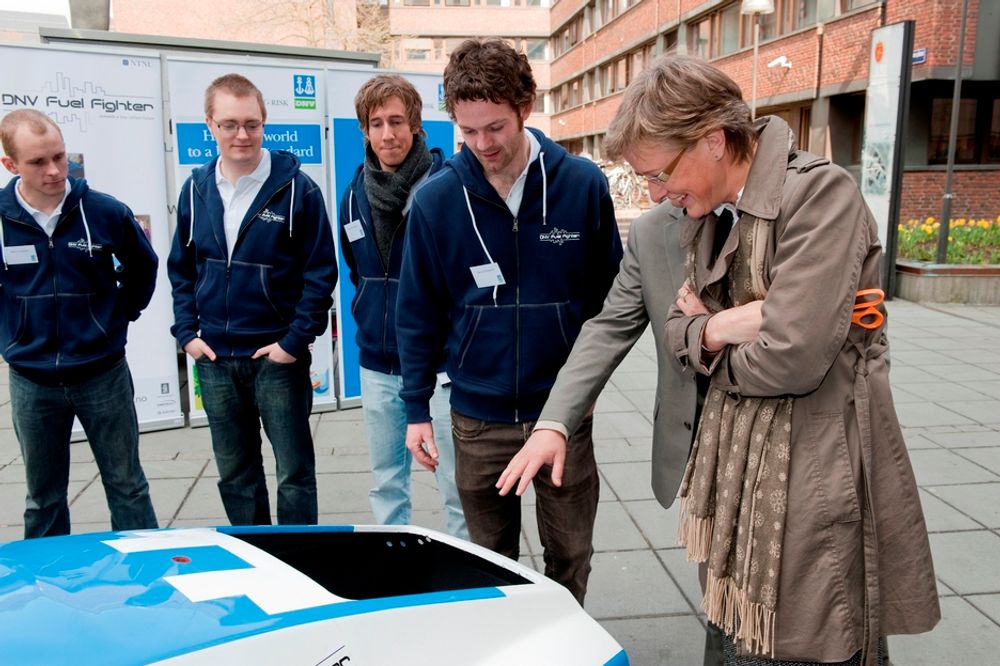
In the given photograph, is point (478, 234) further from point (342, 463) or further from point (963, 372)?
point (963, 372)

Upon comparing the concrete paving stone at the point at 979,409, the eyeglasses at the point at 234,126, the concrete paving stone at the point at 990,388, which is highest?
the eyeglasses at the point at 234,126

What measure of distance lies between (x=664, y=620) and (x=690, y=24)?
2988 centimetres

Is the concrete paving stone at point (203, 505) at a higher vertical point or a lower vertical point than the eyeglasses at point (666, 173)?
lower

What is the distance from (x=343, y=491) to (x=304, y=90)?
295 cm

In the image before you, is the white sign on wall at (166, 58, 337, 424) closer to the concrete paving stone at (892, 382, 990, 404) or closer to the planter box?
the concrete paving stone at (892, 382, 990, 404)

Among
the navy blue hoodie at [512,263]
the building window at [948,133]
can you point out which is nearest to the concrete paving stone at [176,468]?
the navy blue hoodie at [512,263]

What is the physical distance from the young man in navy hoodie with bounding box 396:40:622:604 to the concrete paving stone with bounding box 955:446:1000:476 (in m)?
3.53

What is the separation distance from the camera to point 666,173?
1824 millimetres

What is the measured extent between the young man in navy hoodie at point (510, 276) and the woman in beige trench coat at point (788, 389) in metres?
0.68

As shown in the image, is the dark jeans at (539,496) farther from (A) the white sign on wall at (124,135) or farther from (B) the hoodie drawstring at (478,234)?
(A) the white sign on wall at (124,135)

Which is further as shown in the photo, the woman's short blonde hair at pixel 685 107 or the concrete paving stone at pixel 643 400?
the concrete paving stone at pixel 643 400

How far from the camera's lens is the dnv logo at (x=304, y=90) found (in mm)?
5859

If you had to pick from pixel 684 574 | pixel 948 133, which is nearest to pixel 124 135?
pixel 684 574

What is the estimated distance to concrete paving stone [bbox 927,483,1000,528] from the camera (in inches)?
166
